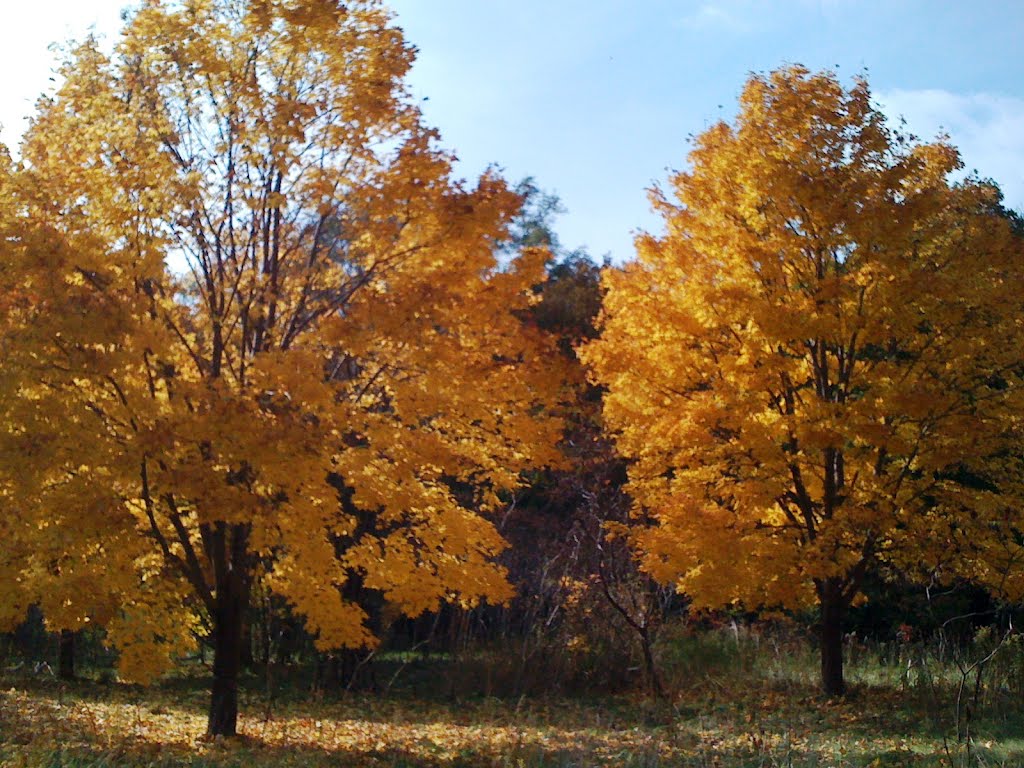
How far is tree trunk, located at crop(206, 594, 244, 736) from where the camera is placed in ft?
36.7

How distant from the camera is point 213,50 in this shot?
34.9 ft

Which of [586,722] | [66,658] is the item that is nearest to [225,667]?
[586,722]

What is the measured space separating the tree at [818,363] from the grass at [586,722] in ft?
5.55

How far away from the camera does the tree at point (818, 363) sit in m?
13.0

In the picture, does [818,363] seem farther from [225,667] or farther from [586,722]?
[225,667]

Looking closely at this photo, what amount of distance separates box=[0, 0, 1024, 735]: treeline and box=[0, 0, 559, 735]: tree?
0.12ft

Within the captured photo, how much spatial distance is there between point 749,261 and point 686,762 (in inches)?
268

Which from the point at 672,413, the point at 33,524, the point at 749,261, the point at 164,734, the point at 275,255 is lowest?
the point at 164,734

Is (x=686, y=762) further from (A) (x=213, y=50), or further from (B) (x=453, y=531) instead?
(A) (x=213, y=50)

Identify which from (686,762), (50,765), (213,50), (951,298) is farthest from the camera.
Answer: (951,298)

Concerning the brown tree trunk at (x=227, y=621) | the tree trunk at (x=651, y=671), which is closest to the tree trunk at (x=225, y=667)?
the brown tree trunk at (x=227, y=621)

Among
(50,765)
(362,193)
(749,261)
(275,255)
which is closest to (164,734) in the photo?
(50,765)

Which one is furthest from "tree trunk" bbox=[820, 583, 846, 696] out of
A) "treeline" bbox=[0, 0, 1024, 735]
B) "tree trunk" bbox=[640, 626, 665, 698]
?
"tree trunk" bbox=[640, 626, 665, 698]

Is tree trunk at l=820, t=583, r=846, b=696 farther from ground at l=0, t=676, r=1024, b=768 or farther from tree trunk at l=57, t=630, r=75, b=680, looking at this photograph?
tree trunk at l=57, t=630, r=75, b=680
